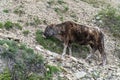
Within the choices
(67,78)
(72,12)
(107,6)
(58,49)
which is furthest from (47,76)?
(107,6)

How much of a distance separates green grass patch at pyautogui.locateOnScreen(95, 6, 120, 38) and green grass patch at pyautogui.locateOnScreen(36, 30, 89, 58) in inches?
101

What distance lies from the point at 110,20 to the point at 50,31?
414 centimetres

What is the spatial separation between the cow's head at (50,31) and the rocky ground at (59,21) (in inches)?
18.0

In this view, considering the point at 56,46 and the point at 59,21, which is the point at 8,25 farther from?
the point at 59,21

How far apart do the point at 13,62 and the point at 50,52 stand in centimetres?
268

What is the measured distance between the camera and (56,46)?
1573 centimetres

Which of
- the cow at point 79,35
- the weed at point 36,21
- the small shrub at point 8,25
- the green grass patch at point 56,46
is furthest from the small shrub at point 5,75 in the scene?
the weed at point 36,21

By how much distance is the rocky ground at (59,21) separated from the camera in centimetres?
1345

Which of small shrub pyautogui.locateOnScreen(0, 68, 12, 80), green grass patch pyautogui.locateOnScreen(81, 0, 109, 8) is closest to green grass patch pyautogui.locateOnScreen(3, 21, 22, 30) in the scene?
small shrub pyautogui.locateOnScreen(0, 68, 12, 80)

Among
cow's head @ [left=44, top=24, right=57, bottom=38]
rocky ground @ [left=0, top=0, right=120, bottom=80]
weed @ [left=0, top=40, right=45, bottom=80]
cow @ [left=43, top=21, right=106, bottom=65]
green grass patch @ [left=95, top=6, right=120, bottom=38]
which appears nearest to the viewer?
weed @ [left=0, top=40, right=45, bottom=80]

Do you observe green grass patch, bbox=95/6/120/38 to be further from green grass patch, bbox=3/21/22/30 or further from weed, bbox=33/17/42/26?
green grass patch, bbox=3/21/22/30

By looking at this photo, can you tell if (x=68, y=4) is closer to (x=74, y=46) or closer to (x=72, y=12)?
(x=72, y=12)

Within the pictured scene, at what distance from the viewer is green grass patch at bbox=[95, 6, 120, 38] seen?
18.8 m

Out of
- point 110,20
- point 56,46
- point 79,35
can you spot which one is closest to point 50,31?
point 56,46
